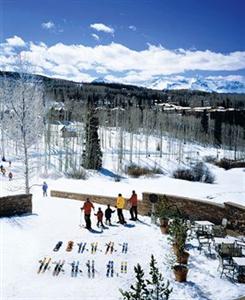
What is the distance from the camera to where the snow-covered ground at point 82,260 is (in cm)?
1112

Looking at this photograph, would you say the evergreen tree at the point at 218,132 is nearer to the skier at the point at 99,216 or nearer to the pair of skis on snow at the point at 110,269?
the skier at the point at 99,216

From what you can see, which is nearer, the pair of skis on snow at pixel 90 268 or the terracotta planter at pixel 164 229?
the pair of skis on snow at pixel 90 268

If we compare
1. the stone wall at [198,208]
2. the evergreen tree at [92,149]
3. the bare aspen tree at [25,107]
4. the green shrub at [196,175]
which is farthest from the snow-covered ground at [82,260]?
the green shrub at [196,175]

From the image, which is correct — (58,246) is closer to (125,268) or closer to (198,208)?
(125,268)

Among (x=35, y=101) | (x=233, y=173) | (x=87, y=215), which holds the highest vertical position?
(x=35, y=101)

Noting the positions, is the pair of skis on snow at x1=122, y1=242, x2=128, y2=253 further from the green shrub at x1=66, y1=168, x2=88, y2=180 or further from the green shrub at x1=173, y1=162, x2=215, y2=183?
the green shrub at x1=173, y1=162, x2=215, y2=183

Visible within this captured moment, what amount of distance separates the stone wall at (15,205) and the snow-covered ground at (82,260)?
1.75 ft

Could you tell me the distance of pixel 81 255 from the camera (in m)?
13.9

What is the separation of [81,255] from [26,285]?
2802mm

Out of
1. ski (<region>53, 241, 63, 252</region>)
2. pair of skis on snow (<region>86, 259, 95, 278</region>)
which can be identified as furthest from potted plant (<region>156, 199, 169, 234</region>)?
pair of skis on snow (<region>86, 259, 95, 278</region>)

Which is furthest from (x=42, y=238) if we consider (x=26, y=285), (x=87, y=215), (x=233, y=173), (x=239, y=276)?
(x=233, y=173)

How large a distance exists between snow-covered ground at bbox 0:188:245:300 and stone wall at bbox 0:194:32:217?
533mm

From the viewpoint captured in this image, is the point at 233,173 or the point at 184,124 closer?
the point at 233,173

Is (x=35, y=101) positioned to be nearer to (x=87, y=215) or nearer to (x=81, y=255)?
(x=87, y=215)
